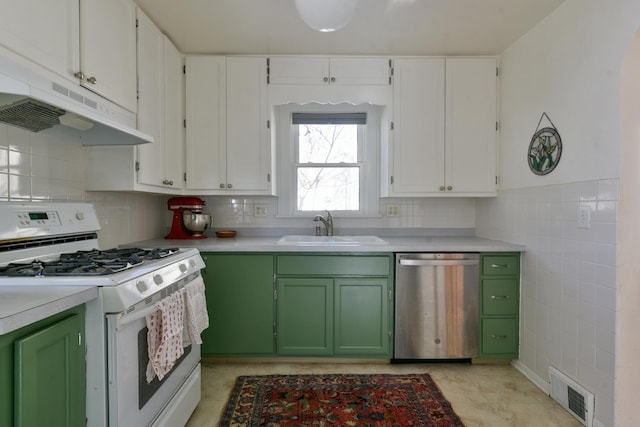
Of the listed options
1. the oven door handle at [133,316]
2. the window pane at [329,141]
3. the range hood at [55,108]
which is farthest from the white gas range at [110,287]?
the window pane at [329,141]

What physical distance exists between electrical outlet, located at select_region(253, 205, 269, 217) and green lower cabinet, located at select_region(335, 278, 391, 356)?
0.99 m

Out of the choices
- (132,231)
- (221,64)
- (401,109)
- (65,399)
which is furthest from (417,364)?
(221,64)

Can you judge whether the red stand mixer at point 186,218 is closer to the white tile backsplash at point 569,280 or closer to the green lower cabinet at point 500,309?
the green lower cabinet at point 500,309


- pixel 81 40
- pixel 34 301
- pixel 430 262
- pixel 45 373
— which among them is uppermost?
pixel 81 40

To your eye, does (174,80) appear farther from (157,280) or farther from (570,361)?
(570,361)

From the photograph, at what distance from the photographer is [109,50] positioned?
180cm

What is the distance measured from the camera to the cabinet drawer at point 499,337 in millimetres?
2434

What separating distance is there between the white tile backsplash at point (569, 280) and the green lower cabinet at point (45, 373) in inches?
91.1

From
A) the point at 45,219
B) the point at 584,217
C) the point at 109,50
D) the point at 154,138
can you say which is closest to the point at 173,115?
the point at 154,138

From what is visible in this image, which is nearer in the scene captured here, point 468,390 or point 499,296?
point 468,390

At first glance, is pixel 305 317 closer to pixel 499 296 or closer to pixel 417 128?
pixel 499 296

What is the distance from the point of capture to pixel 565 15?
199cm

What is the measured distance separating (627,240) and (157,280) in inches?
86.4

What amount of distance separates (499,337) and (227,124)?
258 cm
